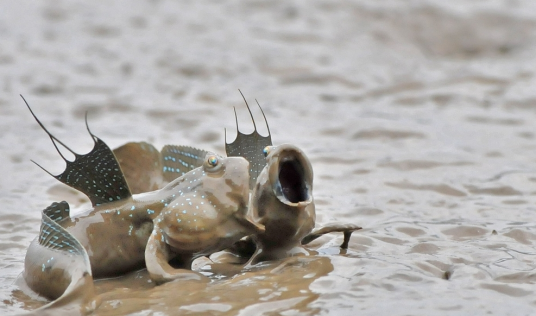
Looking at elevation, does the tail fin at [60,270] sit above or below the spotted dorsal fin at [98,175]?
below

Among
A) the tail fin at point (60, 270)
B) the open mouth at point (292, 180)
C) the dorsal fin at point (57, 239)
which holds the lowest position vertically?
the tail fin at point (60, 270)

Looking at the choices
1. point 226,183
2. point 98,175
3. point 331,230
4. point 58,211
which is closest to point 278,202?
point 226,183

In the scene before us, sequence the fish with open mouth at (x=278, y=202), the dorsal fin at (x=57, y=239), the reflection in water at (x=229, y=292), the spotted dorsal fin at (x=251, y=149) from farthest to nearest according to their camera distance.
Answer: the spotted dorsal fin at (x=251, y=149) < the fish with open mouth at (x=278, y=202) < the dorsal fin at (x=57, y=239) < the reflection in water at (x=229, y=292)

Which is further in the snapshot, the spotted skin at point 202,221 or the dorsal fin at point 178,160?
the dorsal fin at point 178,160

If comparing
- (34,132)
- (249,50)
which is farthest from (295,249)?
(249,50)

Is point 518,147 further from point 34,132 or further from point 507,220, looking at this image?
point 34,132

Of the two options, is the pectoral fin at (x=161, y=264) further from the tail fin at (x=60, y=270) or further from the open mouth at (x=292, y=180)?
the open mouth at (x=292, y=180)

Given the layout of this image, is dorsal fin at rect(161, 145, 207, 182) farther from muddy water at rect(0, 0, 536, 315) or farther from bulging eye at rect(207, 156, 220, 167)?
muddy water at rect(0, 0, 536, 315)

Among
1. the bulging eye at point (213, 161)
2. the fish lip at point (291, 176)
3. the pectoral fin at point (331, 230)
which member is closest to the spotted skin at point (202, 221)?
the bulging eye at point (213, 161)

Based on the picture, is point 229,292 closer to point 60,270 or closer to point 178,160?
point 60,270
